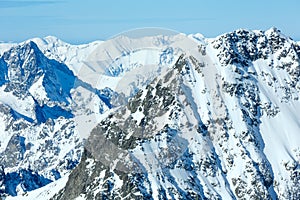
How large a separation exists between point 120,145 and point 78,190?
19.8 m

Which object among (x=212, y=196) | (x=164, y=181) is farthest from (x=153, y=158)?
(x=212, y=196)

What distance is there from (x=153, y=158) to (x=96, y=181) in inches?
724

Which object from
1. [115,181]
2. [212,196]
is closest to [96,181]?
[115,181]

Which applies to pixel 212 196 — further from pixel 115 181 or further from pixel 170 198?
pixel 115 181

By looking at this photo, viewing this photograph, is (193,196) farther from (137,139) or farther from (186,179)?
(137,139)

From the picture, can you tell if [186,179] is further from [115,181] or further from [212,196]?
[115,181]

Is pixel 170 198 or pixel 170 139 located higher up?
pixel 170 139

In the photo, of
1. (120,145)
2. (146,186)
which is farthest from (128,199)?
(120,145)

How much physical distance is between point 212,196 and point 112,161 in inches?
1297

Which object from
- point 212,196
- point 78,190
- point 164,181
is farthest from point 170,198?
point 78,190

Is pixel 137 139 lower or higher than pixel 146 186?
higher

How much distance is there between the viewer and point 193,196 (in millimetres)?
193250

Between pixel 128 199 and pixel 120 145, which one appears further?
pixel 120 145

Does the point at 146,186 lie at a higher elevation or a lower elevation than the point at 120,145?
lower
